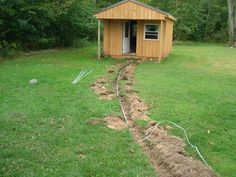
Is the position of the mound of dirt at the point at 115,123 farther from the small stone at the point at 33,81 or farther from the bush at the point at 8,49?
the bush at the point at 8,49

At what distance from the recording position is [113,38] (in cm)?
2103

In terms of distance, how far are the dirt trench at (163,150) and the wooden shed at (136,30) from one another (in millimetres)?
10239

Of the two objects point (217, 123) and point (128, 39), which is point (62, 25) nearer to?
point (128, 39)

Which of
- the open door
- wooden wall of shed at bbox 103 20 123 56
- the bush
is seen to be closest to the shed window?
the open door

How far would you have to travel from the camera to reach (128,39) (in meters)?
22.0

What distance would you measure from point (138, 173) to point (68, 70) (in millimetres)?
10189

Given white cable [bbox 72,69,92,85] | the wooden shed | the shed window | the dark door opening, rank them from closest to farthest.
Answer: white cable [bbox 72,69,92,85] → the wooden shed → the shed window → the dark door opening

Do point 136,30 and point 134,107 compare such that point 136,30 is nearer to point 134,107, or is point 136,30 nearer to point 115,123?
point 134,107

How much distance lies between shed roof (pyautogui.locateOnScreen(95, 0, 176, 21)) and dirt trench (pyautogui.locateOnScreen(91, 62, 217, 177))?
398 inches

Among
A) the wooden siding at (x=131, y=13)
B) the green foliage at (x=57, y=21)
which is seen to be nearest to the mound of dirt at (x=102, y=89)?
the wooden siding at (x=131, y=13)

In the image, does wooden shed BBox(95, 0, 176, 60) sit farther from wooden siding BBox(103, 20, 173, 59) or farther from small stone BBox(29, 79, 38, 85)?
small stone BBox(29, 79, 38, 85)

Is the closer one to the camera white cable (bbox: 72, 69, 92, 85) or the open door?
white cable (bbox: 72, 69, 92, 85)

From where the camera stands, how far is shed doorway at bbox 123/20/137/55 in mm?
21438

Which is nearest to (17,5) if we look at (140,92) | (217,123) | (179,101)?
(140,92)
